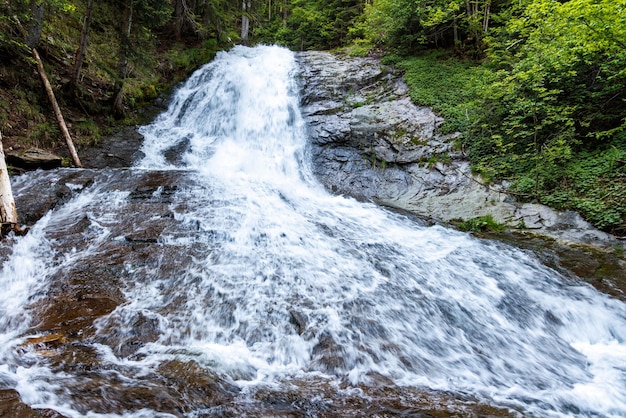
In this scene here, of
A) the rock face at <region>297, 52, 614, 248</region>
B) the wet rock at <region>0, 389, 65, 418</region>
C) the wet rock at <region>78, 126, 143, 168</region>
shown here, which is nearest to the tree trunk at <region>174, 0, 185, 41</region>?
the rock face at <region>297, 52, 614, 248</region>

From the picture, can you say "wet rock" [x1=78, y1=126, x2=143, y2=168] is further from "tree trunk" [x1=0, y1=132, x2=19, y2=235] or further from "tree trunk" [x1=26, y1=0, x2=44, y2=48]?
"tree trunk" [x1=0, y1=132, x2=19, y2=235]

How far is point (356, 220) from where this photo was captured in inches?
292

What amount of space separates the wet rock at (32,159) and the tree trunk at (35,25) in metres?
3.30

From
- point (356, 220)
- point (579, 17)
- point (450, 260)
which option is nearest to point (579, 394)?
point (450, 260)

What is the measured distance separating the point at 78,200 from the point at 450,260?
7.49m

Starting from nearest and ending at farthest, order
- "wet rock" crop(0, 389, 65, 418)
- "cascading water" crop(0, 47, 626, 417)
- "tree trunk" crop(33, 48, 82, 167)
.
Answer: "wet rock" crop(0, 389, 65, 418), "cascading water" crop(0, 47, 626, 417), "tree trunk" crop(33, 48, 82, 167)

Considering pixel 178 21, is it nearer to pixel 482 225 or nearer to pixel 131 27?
→ pixel 131 27

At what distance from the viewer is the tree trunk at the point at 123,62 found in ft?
32.9

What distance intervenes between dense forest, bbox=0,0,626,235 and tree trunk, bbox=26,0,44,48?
1.5 inches

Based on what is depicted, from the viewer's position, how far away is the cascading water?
281 cm

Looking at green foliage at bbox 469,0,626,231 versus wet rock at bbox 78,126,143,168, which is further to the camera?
wet rock at bbox 78,126,143,168

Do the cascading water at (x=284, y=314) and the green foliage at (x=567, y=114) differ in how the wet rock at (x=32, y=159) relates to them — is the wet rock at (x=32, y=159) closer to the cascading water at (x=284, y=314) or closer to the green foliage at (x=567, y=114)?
the cascading water at (x=284, y=314)

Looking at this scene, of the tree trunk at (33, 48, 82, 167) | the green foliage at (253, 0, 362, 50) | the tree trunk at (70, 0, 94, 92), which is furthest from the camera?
the green foliage at (253, 0, 362, 50)

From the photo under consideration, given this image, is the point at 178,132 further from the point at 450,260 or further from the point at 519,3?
the point at 519,3
